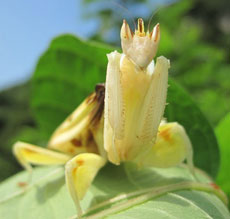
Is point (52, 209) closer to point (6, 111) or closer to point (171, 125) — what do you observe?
point (171, 125)

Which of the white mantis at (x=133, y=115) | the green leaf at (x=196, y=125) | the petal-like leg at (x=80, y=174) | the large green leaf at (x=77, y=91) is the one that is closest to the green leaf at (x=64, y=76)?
the large green leaf at (x=77, y=91)

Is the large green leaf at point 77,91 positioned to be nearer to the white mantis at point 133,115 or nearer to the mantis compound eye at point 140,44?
the white mantis at point 133,115

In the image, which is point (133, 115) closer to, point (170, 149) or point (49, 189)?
point (170, 149)

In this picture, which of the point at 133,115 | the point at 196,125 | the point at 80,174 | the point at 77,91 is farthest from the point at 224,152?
the point at 77,91

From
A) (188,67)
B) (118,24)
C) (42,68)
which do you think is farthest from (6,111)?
(42,68)

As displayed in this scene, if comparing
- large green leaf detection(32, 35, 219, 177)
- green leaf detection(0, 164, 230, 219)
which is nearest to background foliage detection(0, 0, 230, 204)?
large green leaf detection(32, 35, 219, 177)

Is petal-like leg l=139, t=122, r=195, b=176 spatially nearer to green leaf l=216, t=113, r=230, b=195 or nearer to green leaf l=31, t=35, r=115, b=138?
green leaf l=216, t=113, r=230, b=195

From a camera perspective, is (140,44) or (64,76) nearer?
(140,44)
